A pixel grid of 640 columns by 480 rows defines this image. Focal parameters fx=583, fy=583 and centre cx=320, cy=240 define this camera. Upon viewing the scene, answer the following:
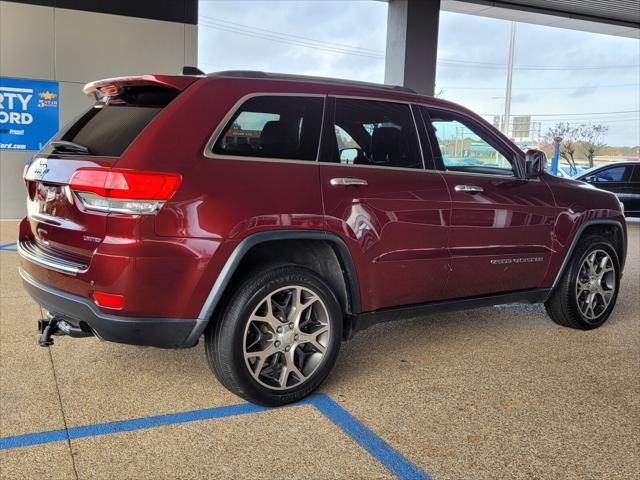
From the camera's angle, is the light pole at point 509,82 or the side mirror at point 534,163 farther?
the light pole at point 509,82

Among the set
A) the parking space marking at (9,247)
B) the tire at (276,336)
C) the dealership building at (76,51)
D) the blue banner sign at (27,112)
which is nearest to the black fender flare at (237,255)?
the tire at (276,336)

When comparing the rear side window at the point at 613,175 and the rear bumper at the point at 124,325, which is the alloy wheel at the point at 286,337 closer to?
the rear bumper at the point at 124,325

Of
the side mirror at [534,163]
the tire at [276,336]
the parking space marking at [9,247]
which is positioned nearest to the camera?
the tire at [276,336]

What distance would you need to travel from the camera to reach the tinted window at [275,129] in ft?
10.4

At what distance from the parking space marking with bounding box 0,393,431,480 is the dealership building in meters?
8.18

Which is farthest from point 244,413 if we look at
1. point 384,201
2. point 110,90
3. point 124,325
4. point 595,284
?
point 595,284

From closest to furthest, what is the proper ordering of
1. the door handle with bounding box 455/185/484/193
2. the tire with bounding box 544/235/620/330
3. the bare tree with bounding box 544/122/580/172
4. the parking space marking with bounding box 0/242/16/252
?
the door handle with bounding box 455/185/484/193, the tire with bounding box 544/235/620/330, the parking space marking with bounding box 0/242/16/252, the bare tree with bounding box 544/122/580/172

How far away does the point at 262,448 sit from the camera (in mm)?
2891

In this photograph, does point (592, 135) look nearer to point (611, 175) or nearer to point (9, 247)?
point (611, 175)

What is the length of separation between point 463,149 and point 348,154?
115cm

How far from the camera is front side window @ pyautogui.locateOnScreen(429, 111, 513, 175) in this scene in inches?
162

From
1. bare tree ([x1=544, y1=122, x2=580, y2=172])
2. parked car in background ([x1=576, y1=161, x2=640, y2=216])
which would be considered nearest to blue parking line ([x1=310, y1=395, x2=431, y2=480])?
parked car in background ([x1=576, y1=161, x2=640, y2=216])

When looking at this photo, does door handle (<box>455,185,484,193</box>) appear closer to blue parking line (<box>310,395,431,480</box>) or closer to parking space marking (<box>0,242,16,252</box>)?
blue parking line (<box>310,395,431,480</box>)

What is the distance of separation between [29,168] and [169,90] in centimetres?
104
